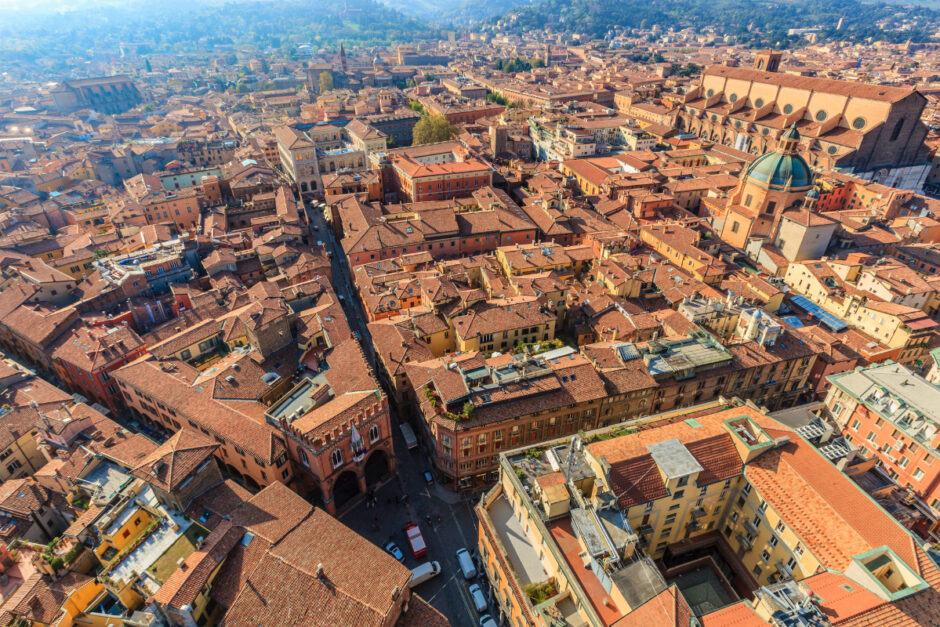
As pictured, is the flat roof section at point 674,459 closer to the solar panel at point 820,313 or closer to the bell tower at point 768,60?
the solar panel at point 820,313

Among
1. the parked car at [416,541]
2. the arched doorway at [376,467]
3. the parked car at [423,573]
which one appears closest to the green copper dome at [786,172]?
the arched doorway at [376,467]

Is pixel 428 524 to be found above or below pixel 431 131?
below

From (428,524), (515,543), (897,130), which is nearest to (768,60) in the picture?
(897,130)

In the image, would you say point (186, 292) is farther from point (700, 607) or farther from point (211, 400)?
point (700, 607)

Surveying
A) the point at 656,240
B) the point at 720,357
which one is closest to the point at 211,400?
the point at 720,357

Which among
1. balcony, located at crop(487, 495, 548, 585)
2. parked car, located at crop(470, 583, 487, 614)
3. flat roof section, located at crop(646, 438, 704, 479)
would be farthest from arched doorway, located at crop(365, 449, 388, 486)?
flat roof section, located at crop(646, 438, 704, 479)

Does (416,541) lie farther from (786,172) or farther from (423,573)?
(786,172)
